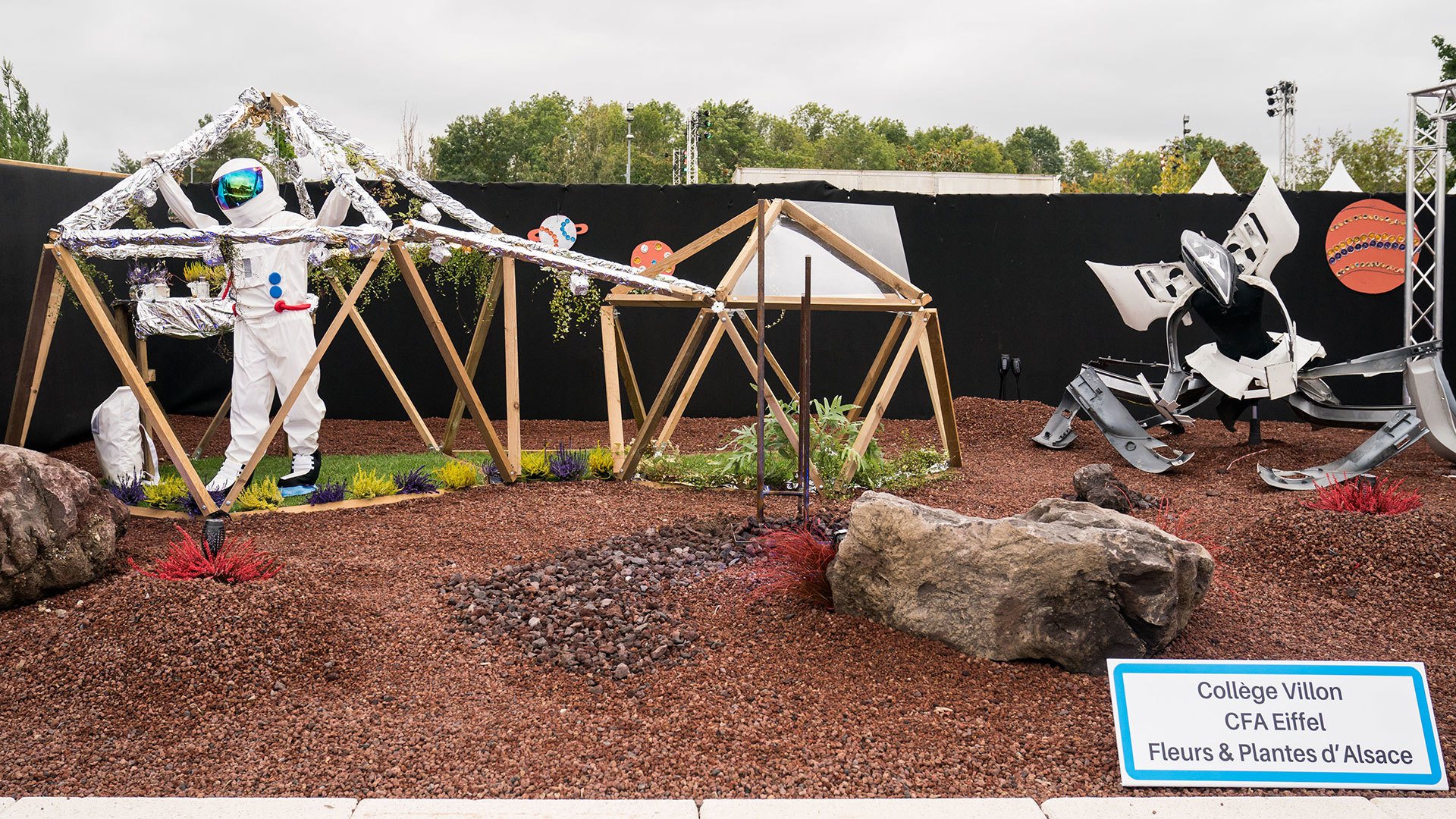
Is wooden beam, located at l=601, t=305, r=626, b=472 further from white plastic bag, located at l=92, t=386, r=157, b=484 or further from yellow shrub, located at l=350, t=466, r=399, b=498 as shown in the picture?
white plastic bag, located at l=92, t=386, r=157, b=484

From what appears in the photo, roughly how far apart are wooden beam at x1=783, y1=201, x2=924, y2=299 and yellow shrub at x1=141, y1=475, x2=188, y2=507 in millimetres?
4076

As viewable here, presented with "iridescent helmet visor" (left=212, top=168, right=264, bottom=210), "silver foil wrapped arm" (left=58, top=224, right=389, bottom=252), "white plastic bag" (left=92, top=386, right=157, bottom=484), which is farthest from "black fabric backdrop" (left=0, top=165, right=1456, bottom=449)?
"silver foil wrapped arm" (left=58, top=224, right=389, bottom=252)

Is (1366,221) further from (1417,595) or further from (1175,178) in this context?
(1175,178)

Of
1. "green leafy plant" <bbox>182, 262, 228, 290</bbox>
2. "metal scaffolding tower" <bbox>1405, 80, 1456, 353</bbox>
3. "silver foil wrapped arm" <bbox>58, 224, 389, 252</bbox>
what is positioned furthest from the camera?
"metal scaffolding tower" <bbox>1405, 80, 1456, 353</bbox>

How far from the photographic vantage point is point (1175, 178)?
121 ft

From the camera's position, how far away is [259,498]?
6.02m

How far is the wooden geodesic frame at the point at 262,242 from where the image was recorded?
5.72m

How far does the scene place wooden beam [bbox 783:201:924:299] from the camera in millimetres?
6699

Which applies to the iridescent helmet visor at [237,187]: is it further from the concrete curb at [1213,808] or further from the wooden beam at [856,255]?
the concrete curb at [1213,808]

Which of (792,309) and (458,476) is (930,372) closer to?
(792,309)

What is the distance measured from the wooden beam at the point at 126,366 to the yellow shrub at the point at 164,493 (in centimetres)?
38

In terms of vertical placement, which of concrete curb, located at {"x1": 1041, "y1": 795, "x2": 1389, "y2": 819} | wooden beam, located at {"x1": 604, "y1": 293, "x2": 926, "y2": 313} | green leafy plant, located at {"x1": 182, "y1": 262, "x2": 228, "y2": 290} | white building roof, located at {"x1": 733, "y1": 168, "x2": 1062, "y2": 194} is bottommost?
concrete curb, located at {"x1": 1041, "y1": 795, "x2": 1389, "y2": 819}

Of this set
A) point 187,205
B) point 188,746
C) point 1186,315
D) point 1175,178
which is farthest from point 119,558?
point 1175,178

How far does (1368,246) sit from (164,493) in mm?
10620
